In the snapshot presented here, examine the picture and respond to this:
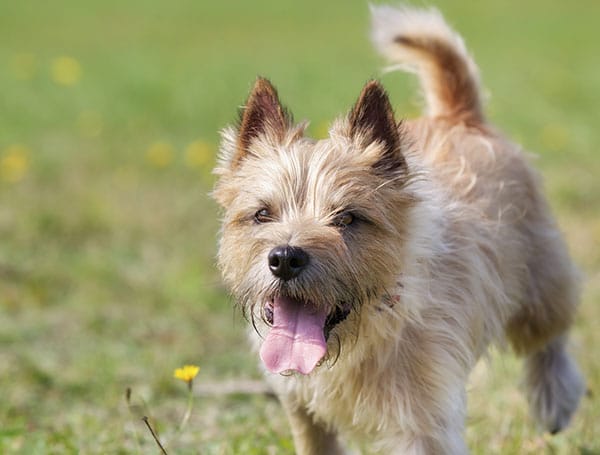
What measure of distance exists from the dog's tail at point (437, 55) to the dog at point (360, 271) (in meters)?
0.70

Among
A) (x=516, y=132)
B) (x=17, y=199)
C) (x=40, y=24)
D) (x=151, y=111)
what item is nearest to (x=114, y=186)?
(x=17, y=199)

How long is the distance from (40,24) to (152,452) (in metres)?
20.4

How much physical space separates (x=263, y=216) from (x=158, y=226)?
4269mm

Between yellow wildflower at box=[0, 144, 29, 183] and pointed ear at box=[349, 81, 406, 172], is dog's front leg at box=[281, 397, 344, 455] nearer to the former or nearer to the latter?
pointed ear at box=[349, 81, 406, 172]

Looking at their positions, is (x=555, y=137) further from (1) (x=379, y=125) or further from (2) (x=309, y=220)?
(2) (x=309, y=220)

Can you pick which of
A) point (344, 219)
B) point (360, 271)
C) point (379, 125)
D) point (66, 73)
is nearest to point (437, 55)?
point (379, 125)

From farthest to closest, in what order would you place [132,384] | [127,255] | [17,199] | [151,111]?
[151,111], [17,199], [127,255], [132,384]

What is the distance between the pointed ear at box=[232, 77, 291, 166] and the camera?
150 inches

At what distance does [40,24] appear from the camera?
2305 centimetres

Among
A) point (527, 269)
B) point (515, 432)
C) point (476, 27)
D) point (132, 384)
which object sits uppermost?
point (476, 27)

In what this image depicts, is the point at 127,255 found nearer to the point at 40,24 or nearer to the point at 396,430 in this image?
the point at 396,430

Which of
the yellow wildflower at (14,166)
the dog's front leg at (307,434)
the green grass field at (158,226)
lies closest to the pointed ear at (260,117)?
the dog's front leg at (307,434)

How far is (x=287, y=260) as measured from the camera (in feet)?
10.6

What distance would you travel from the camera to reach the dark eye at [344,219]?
3.46 metres
